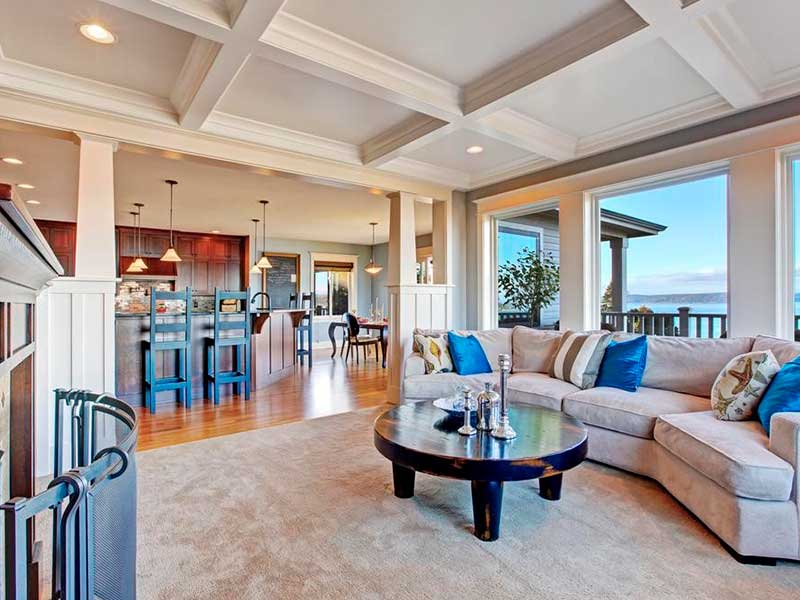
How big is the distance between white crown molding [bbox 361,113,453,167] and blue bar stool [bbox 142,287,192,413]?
2426mm

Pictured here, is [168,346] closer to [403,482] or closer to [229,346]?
[229,346]

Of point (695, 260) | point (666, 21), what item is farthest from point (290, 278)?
point (666, 21)

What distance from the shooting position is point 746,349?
297 cm

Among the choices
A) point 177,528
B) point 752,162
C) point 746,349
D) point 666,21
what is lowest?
point 177,528

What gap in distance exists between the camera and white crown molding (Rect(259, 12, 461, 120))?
2418 millimetres

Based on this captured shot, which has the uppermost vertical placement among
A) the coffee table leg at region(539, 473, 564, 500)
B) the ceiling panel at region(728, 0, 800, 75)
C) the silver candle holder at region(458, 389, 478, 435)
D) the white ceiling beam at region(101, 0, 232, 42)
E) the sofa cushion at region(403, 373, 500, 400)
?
the ceiling panel at region(728, 0, 800, 75)

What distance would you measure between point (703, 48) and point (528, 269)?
3010 millimetres

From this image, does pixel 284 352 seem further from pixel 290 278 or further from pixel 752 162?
→ pixel 752 162

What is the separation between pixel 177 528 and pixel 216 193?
4.93m

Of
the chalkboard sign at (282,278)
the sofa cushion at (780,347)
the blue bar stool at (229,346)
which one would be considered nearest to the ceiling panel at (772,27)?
the sofa cushion at (780,347)

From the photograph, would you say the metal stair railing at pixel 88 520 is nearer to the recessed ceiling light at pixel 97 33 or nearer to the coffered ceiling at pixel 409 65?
the coffered ceiling at pixel 409 65

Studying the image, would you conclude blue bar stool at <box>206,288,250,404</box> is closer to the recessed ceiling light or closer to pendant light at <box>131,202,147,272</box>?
the recessed ceiling light

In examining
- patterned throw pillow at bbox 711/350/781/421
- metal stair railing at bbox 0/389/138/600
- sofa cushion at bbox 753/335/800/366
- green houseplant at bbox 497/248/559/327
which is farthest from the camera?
green houseplant at bbox 497/248/559/327

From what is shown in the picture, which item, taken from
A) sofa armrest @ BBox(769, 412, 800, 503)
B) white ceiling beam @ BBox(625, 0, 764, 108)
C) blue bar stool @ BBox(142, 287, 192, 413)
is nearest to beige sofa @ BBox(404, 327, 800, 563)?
sofa armrest @ BBox(769, 412, 800, 503)
